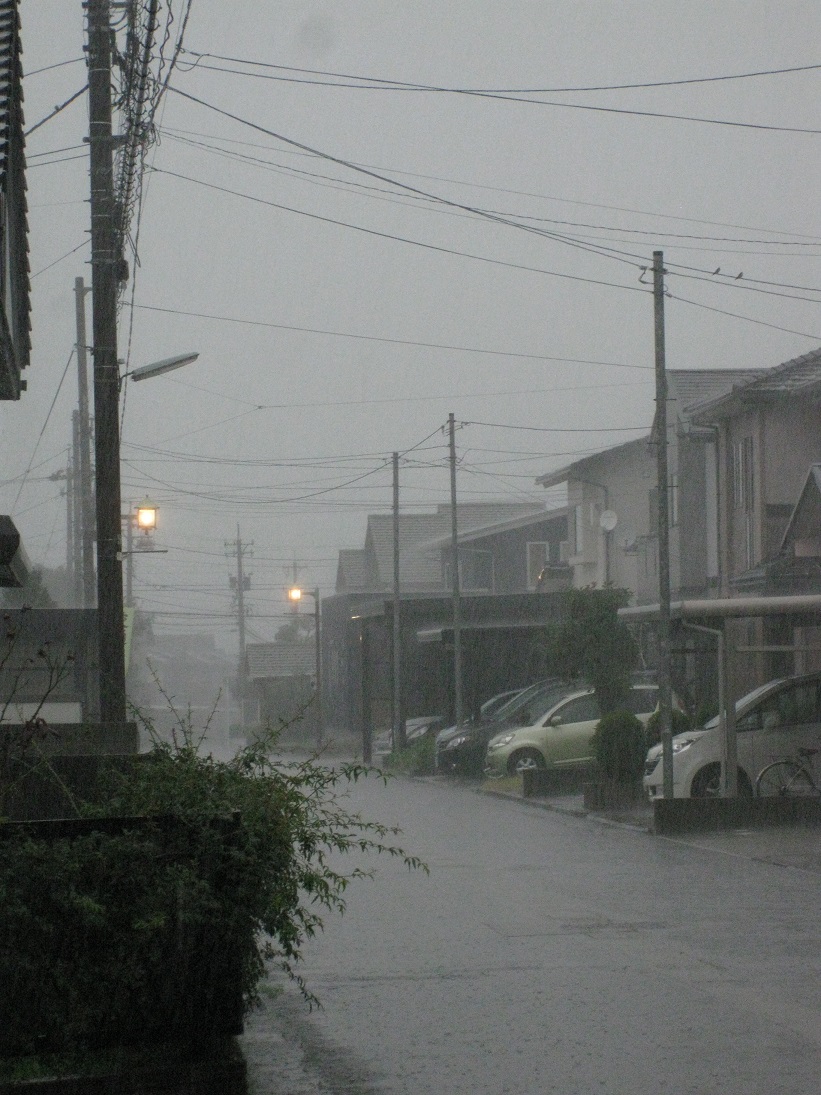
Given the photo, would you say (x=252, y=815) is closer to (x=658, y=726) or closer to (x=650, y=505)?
(x=658, y=726)

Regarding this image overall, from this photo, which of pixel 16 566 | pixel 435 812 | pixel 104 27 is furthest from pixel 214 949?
pixel 435 812

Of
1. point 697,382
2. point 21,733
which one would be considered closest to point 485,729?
point 697,382

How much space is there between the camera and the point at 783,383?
30.5 meters

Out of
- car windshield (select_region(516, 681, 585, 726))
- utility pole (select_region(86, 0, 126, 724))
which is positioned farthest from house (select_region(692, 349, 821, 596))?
utility pole (select_region(86, 0, 126, 724))

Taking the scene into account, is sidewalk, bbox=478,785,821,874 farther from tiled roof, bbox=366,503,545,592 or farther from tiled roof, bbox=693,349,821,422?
tiled roof, bbox=366,503,545,592

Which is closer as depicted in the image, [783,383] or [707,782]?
[707,782]

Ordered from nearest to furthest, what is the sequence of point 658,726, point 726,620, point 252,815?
1. point 252,815
2. point 726,620
3. point 658,726

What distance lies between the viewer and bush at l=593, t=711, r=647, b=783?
74.8 ft

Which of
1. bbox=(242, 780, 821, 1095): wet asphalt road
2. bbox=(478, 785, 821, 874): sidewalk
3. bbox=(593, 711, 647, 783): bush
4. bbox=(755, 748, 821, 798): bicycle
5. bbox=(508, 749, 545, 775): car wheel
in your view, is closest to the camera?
bbox=(242, 780, 821, 1095): wet asphalt road

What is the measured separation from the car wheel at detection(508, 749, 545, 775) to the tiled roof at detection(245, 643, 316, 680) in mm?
46581

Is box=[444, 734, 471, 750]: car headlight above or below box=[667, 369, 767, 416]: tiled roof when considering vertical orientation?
below

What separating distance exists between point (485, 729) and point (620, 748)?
439 inches

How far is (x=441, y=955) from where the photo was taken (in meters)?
10.4

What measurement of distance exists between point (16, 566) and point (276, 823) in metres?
5.60
